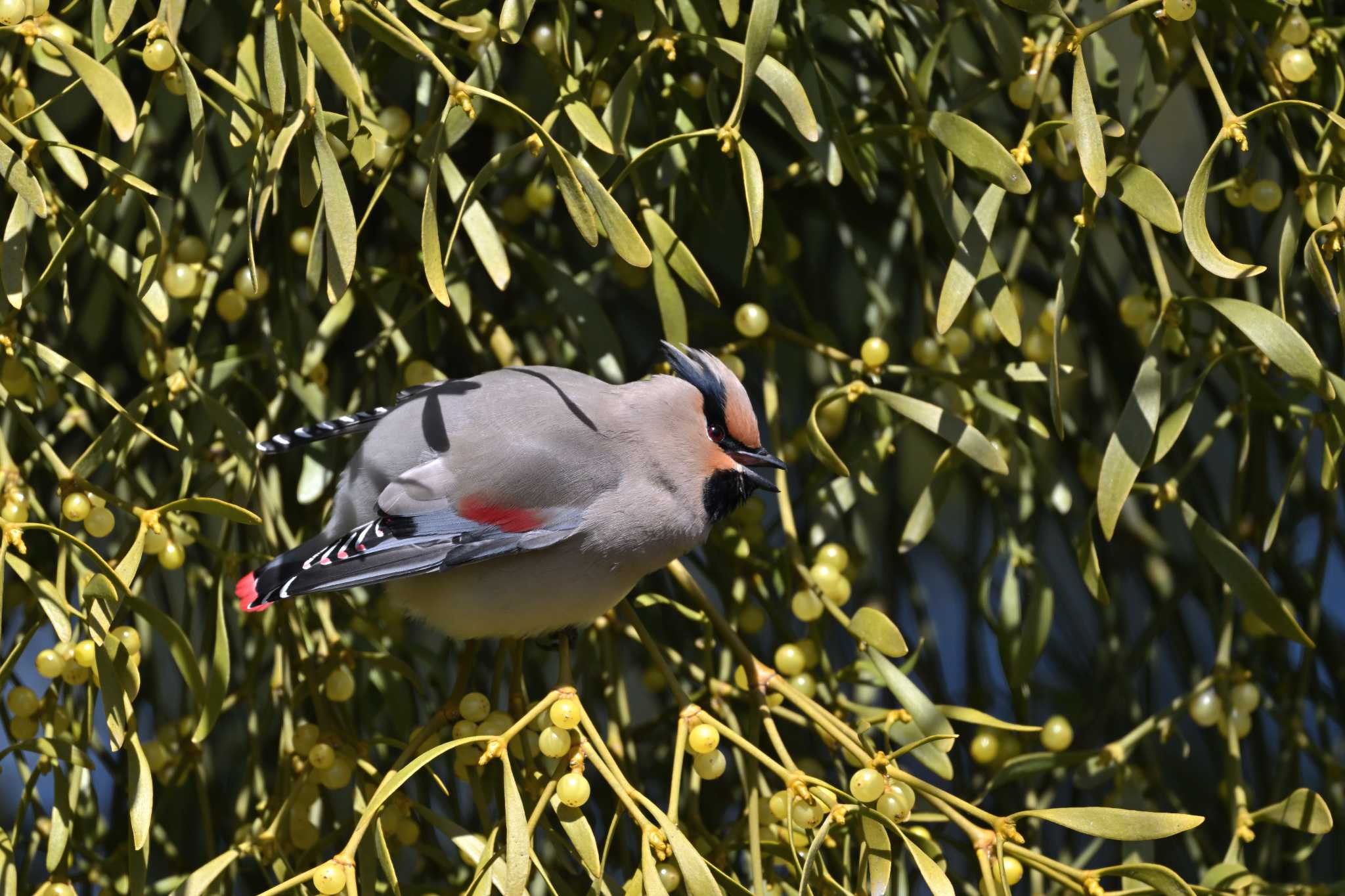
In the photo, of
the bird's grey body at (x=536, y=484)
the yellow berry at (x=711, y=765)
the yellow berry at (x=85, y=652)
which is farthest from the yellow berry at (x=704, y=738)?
the yellow berry at (x=85, y=652)

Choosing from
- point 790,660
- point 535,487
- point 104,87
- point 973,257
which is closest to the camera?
point 104,87

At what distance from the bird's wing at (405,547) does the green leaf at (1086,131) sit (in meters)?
0.44

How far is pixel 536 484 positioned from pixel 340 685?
8.1 inches

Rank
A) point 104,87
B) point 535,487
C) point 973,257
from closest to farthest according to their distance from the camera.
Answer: point 104,87 → point 973,257 → point 535,487

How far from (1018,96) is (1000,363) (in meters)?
0.22

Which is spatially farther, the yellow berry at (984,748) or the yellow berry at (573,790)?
the yellow berry at (984,748)

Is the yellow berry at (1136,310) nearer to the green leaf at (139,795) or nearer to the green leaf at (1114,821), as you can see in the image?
the green leaf at (1114,821)

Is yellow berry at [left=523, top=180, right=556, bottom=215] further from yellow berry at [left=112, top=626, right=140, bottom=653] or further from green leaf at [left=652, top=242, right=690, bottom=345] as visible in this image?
yellow berry at [left=112, top=626, right=140, bottom=653]

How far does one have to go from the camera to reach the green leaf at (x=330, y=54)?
0.69 m

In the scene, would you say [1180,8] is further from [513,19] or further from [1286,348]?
[513,19]

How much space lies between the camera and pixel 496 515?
97 cm

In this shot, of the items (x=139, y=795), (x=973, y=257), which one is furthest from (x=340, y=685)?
(x=973, y=257)

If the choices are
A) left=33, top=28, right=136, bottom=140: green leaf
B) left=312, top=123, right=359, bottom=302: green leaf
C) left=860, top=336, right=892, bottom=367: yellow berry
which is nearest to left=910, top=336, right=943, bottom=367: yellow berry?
left=860, top=336, right=892, bottom=367: yellow berry

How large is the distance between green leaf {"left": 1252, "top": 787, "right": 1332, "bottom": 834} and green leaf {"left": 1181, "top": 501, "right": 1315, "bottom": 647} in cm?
9
